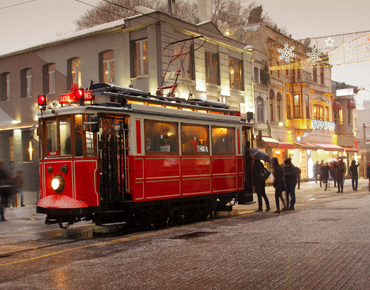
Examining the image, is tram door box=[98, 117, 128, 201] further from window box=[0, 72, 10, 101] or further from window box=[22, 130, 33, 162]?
window box=[0, 72, 10, 101]

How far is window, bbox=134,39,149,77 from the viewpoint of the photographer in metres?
23.3

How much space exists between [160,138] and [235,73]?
64.4 ft

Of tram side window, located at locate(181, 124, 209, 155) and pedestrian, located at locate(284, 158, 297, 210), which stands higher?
tram side window, located at locate(181, 124, 209, 155)

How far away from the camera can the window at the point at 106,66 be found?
80.2 feet

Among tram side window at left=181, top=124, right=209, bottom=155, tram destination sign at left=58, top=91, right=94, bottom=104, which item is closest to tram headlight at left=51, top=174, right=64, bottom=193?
tram destination sign at left=58, top=91, right=94, bottom=104

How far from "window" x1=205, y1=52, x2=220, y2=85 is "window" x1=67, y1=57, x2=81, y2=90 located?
7467 mm

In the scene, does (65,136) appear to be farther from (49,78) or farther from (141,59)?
(49,78)

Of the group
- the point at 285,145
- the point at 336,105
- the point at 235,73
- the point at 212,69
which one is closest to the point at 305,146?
the point at 285,145

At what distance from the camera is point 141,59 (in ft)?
76.8

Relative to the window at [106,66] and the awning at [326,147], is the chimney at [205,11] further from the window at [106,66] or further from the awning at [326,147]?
the awning at [326,147]

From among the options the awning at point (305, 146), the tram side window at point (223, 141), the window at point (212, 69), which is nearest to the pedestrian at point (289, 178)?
the tram side window at point (223, 141)

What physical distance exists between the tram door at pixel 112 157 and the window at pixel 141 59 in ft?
43.7

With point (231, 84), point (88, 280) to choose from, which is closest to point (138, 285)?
point (88, 280)

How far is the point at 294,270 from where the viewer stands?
627cm
